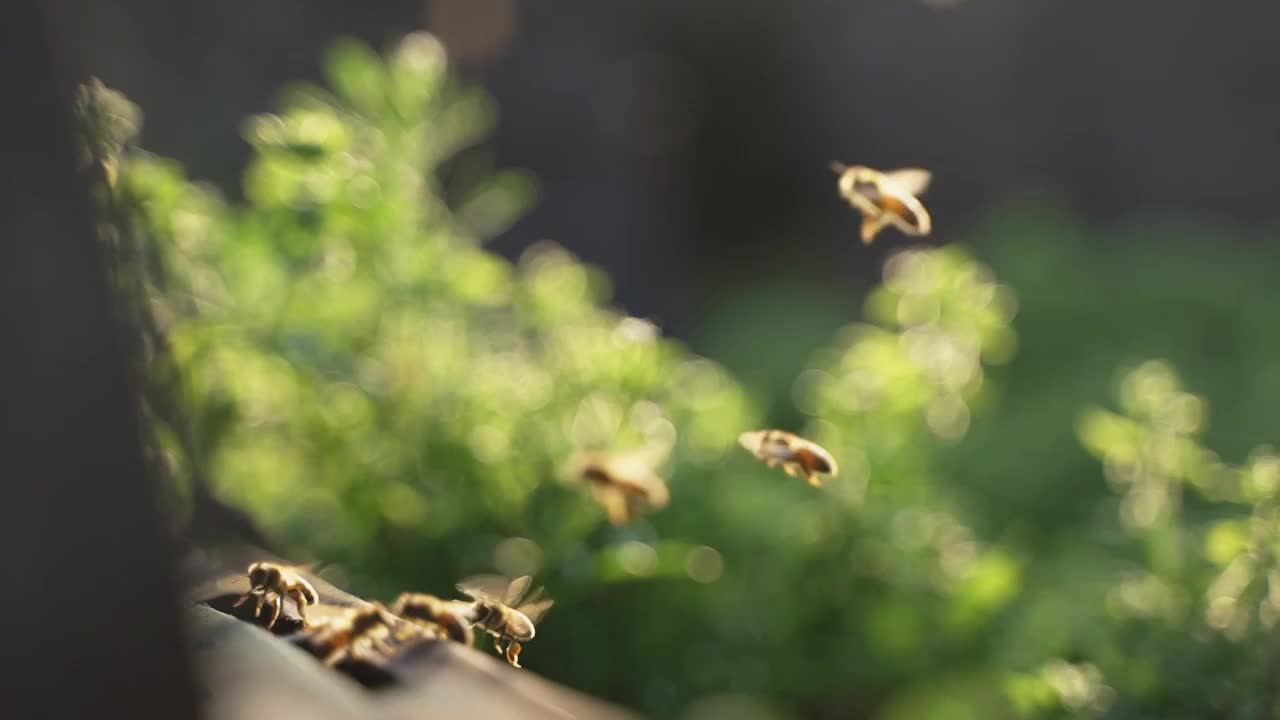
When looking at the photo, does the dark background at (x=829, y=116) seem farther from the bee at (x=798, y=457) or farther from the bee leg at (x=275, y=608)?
the bee leg at (x=275, y=608)

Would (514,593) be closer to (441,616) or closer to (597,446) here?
(441,616)

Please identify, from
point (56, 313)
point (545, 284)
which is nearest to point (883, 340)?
point (545, 284)

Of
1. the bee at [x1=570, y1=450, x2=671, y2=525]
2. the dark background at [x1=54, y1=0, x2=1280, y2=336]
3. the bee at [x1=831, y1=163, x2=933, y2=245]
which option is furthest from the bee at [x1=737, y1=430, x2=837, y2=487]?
the dark background at [x1=54, y1=0, x2=1280, y2=336]

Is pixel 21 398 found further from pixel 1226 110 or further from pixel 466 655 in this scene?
pixel 1226 110

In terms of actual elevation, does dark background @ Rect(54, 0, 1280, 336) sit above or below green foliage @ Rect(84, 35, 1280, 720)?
above

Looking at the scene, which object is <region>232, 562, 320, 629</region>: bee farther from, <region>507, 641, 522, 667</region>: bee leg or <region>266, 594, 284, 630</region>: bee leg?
<region>507, 641, 522, 667</region>: bee leg
